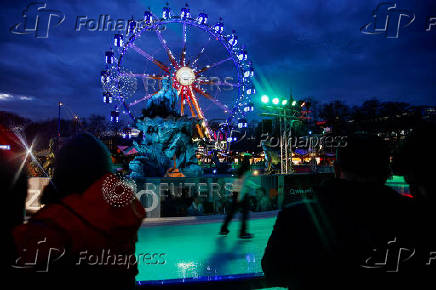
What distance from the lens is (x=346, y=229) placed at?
122cm

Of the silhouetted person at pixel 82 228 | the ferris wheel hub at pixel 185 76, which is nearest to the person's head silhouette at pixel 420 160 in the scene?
the silhouetted person at pixel 82 228

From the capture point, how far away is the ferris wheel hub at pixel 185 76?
16.3 m

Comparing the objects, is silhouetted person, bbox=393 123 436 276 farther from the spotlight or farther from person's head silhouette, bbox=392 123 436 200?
the spotlight

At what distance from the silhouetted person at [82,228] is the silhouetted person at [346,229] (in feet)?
2.58

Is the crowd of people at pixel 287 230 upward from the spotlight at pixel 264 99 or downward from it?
downward

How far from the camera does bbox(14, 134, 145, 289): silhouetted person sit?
109cm

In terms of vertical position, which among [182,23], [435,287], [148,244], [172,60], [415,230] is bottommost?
[148,244]

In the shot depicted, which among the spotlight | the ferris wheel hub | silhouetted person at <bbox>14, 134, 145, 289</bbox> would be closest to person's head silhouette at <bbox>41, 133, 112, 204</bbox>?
silhouetted person at <bbox>14, 134, 145, 289</bbox>

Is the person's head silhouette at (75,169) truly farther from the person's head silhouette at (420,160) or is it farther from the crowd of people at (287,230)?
the person's head silhouette at (420,160)

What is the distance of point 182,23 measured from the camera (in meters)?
17.0

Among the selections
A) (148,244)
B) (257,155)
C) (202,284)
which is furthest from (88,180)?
(257,155)

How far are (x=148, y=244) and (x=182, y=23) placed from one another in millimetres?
15138

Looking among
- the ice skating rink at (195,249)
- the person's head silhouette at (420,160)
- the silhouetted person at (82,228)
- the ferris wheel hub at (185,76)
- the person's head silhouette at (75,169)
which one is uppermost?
the ferris wheel hub at (185,76)

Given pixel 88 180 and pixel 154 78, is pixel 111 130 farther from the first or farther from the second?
pixel 88 180
